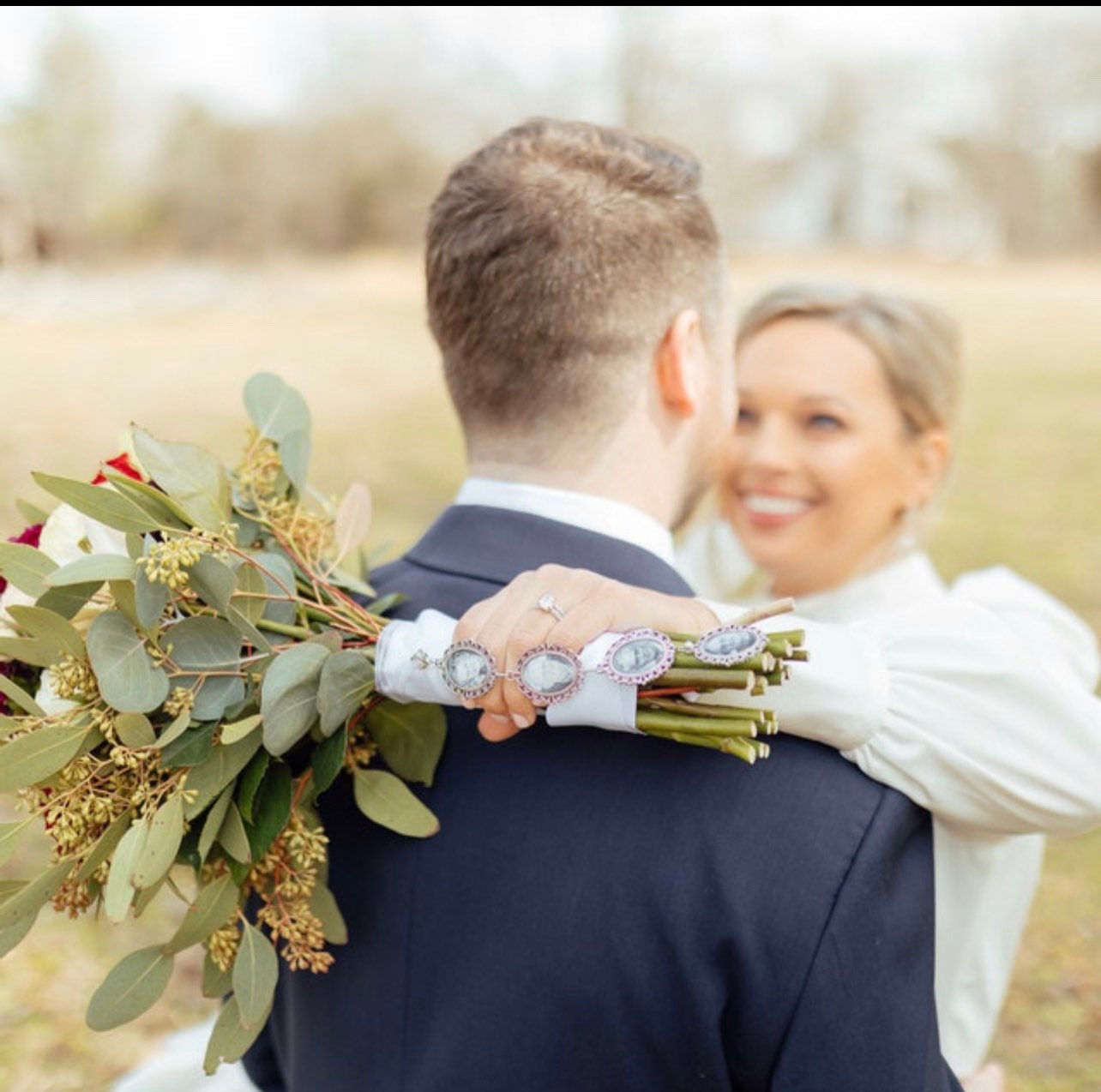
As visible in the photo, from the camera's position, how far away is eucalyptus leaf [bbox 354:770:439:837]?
1471mm

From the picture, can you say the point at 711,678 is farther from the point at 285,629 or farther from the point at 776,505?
the point at 776,505

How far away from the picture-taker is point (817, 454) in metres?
3.03

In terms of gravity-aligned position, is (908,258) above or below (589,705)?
below

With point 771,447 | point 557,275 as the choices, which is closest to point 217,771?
point 557,275

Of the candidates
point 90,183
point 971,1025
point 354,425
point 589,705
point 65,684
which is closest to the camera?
point 589,705

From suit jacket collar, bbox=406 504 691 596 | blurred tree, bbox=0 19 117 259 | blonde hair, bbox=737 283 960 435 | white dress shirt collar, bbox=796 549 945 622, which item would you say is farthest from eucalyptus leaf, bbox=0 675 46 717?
blurred tree, bbox=0 19 117 259

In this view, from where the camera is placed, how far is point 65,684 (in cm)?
138

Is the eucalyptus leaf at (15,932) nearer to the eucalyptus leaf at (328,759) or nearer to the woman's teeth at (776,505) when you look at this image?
the eucalyptus leaf at (328,759)

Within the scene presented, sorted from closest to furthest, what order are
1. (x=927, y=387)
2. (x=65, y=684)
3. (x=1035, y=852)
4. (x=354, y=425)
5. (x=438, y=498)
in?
(x=65, y=684), (x=1035, y=852), (x=927, y=387), (x=438, y=498), (x=354, y=425)

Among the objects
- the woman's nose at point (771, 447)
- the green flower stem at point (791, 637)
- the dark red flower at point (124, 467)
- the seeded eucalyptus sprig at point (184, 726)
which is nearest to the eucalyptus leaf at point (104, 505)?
the seeded eucalyptus sprig at point (184, 726)

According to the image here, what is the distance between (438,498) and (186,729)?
10.3 m

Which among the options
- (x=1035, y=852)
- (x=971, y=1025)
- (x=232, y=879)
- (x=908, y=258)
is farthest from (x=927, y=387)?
(x=908, y=258)

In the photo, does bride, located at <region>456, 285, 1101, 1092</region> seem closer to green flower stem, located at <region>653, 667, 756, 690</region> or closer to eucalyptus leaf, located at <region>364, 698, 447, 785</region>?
green flower stem, located at <region>653, 667, 756, 690</region>

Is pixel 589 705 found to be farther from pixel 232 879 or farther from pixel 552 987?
pixel 232 879
